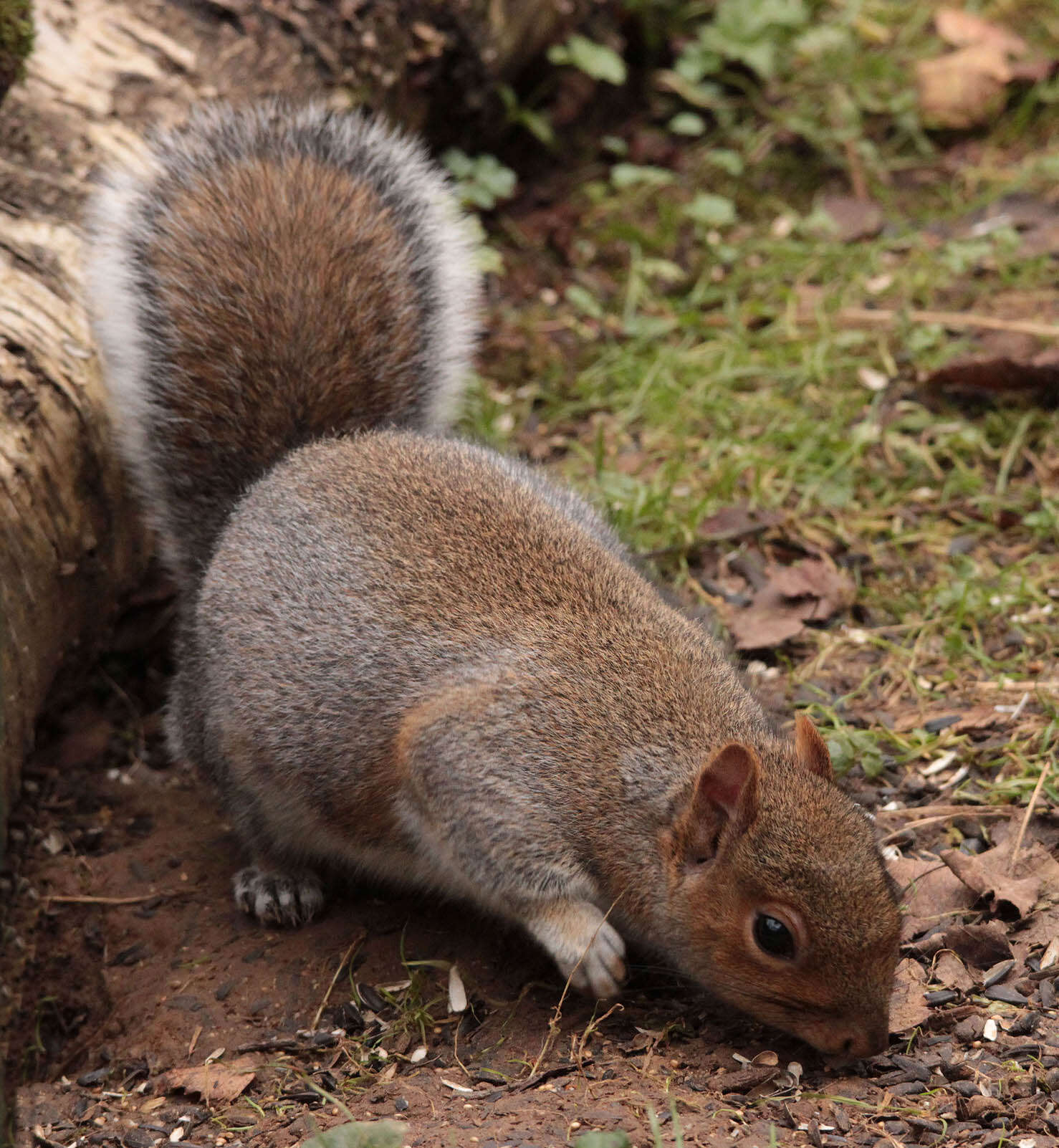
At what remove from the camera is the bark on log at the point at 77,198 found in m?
4.01

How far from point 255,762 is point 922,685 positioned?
2045 millimetres

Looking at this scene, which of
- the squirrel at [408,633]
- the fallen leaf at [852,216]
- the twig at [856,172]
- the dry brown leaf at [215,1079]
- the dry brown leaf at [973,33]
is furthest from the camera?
the dry brown leaf at [973,33]

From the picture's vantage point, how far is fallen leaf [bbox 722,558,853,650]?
461cm

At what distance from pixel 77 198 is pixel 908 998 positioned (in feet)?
11.4

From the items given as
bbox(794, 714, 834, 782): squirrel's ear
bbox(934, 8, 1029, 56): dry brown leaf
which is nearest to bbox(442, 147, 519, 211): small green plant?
bbox(934, 8, 1029, 56): dry brown leaf

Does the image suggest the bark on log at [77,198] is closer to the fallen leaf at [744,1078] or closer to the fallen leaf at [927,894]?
the fallen leaf at [744,1078]

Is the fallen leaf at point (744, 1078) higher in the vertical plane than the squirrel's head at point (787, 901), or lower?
lower

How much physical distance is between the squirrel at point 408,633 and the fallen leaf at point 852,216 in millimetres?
2600

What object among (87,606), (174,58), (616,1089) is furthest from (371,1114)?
(174,58)

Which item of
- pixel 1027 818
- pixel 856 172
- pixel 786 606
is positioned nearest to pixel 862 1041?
pixel 1027 818

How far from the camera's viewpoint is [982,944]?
3.41 m

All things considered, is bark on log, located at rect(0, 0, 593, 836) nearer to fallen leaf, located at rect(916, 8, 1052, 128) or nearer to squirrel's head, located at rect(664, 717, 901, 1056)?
squirrel's head, located at rect(664, 717, 901, 1056)

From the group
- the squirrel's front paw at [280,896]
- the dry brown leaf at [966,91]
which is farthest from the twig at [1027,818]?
the dry brown leaf at [966,91]

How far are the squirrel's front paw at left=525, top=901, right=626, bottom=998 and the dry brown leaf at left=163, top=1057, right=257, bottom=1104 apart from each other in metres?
0.81
